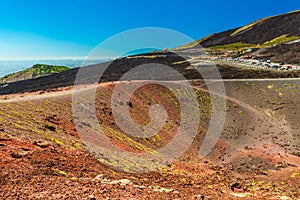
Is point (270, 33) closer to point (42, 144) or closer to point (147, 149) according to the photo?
point (147, 149)

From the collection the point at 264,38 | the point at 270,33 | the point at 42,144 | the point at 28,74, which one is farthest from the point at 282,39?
the point at 28,74

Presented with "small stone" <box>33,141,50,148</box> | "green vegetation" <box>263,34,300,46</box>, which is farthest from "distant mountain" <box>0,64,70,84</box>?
"small stone" <box>33,141,50,148</box>

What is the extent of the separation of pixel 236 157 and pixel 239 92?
2062cm

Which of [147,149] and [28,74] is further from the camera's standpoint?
[28,74]

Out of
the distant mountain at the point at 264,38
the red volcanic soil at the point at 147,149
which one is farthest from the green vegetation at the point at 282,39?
the red volcanic soil at the point at 147,149

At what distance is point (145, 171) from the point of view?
12297 mm

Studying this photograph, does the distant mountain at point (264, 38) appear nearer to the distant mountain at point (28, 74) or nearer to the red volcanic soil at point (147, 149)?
the red volcanic soil at point (147, 149)

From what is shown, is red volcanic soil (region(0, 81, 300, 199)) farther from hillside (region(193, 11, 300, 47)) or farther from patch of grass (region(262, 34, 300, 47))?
Result: hillside (region(193, 11, 300, 47))

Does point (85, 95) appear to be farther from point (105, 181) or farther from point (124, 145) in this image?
point (105, 181)

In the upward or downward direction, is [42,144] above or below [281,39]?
below

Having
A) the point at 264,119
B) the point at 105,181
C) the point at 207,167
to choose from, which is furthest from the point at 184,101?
the point at 105,181

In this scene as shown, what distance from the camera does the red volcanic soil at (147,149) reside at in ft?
28.1

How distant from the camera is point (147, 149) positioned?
60.6 feet

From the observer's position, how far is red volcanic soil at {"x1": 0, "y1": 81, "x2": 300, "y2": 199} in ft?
28.1
